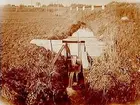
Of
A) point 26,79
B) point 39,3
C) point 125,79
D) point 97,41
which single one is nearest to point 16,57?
point 26,79

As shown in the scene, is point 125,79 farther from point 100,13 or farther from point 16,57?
point 16,57

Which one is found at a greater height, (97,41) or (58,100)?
(97,41)

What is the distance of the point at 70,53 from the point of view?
4.65ft

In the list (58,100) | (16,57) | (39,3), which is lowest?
(58,100)

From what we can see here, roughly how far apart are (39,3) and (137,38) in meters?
0.44

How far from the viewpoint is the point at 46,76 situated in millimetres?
1430

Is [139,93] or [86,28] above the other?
[86,28]

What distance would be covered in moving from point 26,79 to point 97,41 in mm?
342

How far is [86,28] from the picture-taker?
1.43 metres

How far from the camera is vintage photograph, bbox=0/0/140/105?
140cm

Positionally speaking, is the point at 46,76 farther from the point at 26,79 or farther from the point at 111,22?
the point at 111,22

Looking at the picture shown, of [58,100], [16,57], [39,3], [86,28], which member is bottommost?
[58,100]

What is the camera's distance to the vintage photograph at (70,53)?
4.60 ft

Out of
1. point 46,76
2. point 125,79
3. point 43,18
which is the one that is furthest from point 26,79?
point 125,79
